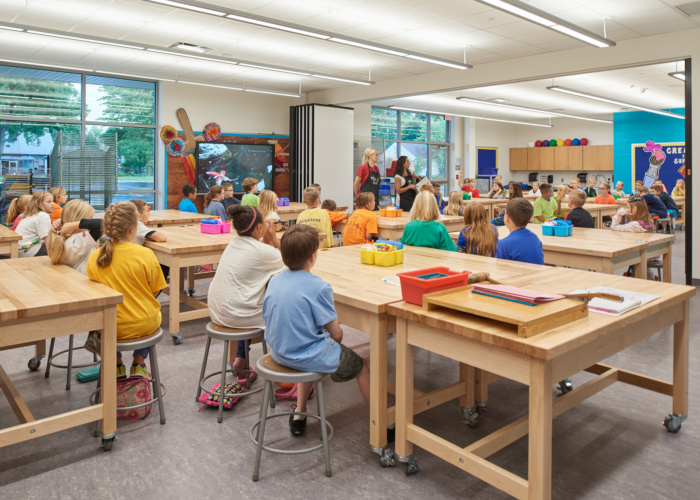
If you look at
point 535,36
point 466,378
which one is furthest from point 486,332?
point 535,36

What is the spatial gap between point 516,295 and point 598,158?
1640cm

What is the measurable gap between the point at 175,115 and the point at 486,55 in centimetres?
580

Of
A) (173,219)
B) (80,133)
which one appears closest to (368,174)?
(173,219)

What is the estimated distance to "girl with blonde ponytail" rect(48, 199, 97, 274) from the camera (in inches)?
129

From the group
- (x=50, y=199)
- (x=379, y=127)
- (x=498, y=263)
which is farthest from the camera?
(x=379, y=127)

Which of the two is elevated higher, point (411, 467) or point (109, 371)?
point (109, 371)

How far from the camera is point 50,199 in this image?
18.3ft

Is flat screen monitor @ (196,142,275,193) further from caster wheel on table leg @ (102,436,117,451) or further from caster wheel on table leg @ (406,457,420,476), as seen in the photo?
caster wheel on table leg @ (406,457,420,476)

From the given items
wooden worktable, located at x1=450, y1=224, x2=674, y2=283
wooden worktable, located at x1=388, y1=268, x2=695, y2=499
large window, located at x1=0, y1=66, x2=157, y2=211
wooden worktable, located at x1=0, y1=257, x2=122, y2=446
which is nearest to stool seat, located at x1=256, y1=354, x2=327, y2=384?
wooden worktable, located at x1=388, y1=268, x2=695, y2=499

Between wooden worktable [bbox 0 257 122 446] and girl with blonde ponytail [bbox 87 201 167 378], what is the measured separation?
0.40 ft

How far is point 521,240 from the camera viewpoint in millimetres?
3639

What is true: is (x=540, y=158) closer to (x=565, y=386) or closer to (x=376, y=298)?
(x=565, y=386)

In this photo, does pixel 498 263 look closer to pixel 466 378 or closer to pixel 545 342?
pixel 466 378

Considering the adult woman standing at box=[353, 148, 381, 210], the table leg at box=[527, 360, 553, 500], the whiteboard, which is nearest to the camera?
the table leg at box=[527, 360, 553, 500]
